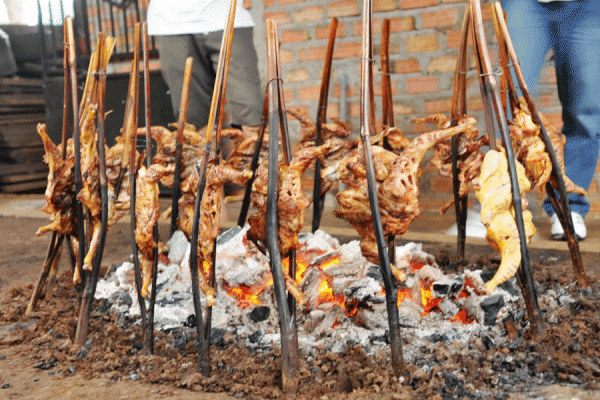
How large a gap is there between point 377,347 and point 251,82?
277 centimetres

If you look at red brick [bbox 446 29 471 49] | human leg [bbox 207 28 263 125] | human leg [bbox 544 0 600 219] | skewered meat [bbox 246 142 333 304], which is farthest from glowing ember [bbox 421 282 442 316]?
red brick [bbox 446 29 471 49]

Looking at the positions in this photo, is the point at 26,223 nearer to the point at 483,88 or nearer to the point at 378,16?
the point at 378,16

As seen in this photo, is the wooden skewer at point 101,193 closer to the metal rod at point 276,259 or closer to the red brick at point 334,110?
the metal rod at point 276,259

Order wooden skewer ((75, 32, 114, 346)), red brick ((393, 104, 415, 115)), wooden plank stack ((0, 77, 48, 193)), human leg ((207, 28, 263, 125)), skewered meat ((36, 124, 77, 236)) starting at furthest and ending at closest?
wooden plank stack ((0, 77, 48, 193)), red brick ((393, 104, 415, 115)), human leg ((207, 28, 263, 125)), skewered meat ((36, 124, 77, 236)), wooden skewer ((75, 32, 114, 346))

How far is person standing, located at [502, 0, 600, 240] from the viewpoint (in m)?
3.05

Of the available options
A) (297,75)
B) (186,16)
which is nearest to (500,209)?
(186,16)

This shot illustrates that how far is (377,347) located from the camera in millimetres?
1940

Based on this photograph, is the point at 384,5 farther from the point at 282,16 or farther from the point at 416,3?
the point at 282,16

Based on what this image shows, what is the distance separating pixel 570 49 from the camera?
3.17 metres

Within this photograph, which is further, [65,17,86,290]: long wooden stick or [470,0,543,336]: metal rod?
[65,17,86,290]: long wooden stick

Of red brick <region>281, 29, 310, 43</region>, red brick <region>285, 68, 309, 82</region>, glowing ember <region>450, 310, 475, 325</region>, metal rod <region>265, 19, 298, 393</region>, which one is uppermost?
red brick <region>281, 29, 310, 43</region>

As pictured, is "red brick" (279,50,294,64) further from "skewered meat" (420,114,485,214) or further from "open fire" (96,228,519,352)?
"skewered meat" (420,114,485,214)

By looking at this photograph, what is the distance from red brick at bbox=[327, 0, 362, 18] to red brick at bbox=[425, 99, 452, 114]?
961 millimetres

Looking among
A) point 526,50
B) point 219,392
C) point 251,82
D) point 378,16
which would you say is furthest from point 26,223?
point 526,50
